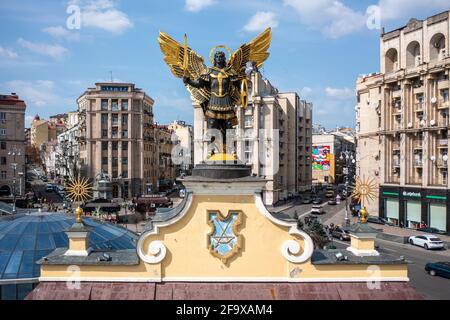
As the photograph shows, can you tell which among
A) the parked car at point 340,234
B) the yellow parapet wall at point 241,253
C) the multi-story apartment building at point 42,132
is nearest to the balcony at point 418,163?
the parked car at point 340,234

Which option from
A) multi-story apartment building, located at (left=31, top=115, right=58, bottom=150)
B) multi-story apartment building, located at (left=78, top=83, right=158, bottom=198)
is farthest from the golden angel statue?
multi-story apartment building, located at (left=31, top=115, right=58, bottom=150)

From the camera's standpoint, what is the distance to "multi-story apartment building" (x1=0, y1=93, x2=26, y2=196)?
65750mm

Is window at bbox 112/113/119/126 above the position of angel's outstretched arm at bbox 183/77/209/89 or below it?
above

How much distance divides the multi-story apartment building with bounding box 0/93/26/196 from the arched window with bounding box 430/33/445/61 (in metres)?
61.1

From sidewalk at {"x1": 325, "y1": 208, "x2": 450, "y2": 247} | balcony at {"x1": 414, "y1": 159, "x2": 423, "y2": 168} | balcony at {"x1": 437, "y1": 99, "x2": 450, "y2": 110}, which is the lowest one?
sidewalk at {"x1": 325, "y1": 208, "x2": 450, "y2": 247}

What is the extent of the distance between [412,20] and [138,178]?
46.1 meters

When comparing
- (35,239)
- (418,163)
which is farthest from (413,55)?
(35,239)

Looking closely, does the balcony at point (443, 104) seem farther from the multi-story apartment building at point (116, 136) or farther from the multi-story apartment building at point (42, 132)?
the multi-story apartment building at point (42, 132)

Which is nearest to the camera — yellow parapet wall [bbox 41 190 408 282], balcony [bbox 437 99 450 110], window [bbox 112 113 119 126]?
yellow parapet wall [bbox 41 190 408 282]

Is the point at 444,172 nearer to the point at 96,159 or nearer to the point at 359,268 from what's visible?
the point at 359,268

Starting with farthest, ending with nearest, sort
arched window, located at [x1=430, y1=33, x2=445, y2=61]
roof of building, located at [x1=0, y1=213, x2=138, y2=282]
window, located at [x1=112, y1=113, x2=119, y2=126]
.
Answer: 1. window, located at [x1=112, y1=113, x2=119, y2=126]
2. arched window, located at [x1=430, y1=33, x2=445, y2=61]
3. roof of building, located at [x1=0, y1=213, x2=138, y2=282]

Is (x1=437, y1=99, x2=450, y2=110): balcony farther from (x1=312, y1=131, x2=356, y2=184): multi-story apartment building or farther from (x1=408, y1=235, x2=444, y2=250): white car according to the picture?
(x1=312, y1=131, x2=356, y2=184): multi-story apartment building
